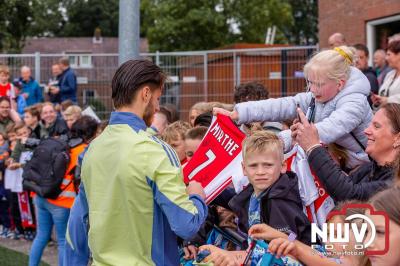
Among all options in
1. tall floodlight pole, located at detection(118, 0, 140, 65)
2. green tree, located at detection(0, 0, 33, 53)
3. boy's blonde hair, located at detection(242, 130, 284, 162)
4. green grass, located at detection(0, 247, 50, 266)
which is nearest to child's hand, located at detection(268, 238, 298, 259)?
boy's blonde hair, located at detection(242, 130, 284, 162)

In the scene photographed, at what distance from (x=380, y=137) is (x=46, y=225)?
212 inches

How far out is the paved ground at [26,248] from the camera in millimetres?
10062

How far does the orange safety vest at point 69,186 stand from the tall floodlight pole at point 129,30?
2.06 m

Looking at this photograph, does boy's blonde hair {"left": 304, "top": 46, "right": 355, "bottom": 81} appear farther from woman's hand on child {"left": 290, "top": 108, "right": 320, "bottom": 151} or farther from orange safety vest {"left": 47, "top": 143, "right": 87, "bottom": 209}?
orange safety vest {"left": 47, "top": 143, "right": 87, "bottom": 209}

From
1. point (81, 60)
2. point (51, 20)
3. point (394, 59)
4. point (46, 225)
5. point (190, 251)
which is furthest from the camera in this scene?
point (51, 20)

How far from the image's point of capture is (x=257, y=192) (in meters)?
4.36

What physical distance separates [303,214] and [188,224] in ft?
2.54

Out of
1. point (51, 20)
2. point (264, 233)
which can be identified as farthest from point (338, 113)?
point (51, 20)

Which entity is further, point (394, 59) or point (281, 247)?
point (394, 59)

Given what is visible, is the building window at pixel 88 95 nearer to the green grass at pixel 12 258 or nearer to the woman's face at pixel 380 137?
the green grass at pixel 12 258

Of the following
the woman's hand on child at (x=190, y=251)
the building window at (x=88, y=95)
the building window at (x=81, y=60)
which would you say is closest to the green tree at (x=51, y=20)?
the building window at (x=81, y=60)

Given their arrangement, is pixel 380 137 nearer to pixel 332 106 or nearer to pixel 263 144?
pixel 332 106

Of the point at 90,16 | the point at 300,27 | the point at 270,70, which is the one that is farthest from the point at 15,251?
the point at 90,16

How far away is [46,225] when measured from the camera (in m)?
8.69
